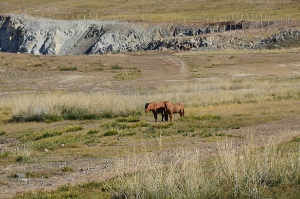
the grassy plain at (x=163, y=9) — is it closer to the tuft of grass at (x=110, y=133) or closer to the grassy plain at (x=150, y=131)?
the grassy plain at (x=150, y=131)

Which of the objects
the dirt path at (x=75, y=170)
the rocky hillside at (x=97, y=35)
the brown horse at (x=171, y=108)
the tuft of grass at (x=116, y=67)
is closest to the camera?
the dirt path at (x=75, y=170)

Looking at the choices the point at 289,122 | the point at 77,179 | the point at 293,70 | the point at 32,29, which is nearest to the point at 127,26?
the point at 32,29

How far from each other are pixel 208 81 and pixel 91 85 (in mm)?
10336

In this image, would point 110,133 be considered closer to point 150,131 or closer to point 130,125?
point 150,131

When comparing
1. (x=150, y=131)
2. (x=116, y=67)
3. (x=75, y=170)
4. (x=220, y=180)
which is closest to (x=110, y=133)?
(x=150, y=131)

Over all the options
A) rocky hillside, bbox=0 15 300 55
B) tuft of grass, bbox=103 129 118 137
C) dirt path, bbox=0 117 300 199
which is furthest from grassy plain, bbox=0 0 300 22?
dirt path, bbox=0 117 300 199

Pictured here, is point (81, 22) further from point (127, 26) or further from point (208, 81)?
point (208, 81)

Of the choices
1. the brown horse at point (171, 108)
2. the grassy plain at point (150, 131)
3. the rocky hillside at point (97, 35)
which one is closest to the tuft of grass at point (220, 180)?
the grassy plain at point (150, 131)

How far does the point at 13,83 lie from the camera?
50.7m

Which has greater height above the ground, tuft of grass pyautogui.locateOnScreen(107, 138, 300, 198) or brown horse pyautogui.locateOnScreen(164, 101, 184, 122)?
tuft of grass pyautogui.locateOnScreen(107, 138, 300, 198)

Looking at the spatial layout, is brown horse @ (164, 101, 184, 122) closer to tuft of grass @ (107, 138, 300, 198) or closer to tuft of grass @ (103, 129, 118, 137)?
tuft of grass @ (103, 129, 118, 137)

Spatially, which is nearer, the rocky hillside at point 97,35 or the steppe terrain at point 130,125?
the steppe terrain at point 130,125

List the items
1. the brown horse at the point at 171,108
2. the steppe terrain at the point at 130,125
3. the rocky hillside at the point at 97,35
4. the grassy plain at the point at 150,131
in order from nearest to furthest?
the grassy plain at the point at 150,131 → the steppe terrain at the point at 130,125 → the brown horse at the point at 171,108 → the rocky hillside at the point at 97,35

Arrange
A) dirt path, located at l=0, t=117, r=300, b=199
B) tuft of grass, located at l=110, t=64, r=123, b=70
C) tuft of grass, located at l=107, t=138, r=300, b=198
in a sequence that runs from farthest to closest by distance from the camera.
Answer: tuft of grass, located at l=110, t=64, r=123, b=70 < dirt path, located at l=0, t=117, r=300, b=199 < tuft of grass, located at l=107, t=138, r=300, b=198
